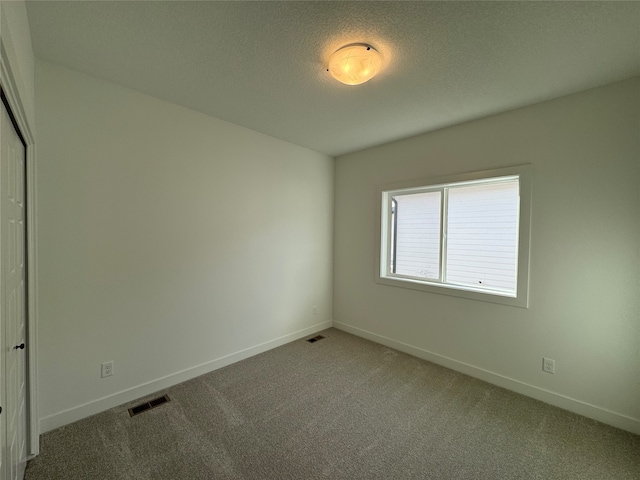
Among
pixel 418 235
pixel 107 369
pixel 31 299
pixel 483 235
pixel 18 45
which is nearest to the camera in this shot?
pixel 18 45

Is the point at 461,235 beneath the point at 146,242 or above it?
above

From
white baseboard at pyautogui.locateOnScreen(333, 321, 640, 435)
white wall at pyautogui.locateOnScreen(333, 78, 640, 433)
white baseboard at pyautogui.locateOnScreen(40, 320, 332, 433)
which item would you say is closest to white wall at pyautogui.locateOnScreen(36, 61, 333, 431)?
white baseboard at pyautogui.locateOnScreen(40, 320, 332, 433)

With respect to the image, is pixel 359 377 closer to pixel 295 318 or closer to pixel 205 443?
pixel 295 318

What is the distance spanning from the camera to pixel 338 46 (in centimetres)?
162

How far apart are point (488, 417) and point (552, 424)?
17.3 inches

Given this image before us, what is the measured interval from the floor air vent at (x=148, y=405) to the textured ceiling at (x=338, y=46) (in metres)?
2.53

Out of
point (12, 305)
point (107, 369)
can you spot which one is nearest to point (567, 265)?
point (12, 305)

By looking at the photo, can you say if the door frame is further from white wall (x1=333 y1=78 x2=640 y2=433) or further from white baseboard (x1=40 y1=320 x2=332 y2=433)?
white wall (x1=333 y1=78 x2=640 y2=433)

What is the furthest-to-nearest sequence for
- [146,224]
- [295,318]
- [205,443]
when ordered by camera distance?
1. [295,318]
2. [146,224]
3. [205,443]

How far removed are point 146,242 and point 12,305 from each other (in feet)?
3.18

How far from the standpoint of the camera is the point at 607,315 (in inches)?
78.2

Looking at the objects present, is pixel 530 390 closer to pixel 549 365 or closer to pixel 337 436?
Result: pixel 549 365

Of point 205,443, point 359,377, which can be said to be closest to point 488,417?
point 359,377

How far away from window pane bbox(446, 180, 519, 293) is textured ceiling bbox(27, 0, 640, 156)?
0.79m
